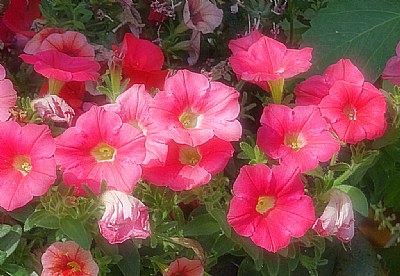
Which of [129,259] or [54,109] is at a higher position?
[54,109]

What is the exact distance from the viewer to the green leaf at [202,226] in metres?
0.69

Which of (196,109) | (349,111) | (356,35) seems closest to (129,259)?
Result: (196,109)

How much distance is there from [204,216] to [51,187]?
0.52 ft

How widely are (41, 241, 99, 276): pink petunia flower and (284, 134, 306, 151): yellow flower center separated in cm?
23

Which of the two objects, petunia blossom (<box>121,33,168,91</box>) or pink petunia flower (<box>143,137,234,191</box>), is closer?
pink petunia flower (<box>143,137,234,191</box>)

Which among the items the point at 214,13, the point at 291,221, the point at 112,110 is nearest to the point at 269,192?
the point at 291,221

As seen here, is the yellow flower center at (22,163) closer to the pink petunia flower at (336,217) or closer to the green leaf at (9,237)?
the green leaf at (9,237)

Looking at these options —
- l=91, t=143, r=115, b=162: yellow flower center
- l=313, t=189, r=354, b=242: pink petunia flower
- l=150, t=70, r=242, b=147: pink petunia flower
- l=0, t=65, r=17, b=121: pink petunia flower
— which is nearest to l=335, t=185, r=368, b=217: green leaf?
l=313, t=189, r=354, b=242: pink petunia flower

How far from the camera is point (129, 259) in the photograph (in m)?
0.67

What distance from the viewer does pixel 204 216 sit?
27.3 inches

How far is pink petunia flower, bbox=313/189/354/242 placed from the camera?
0.66m

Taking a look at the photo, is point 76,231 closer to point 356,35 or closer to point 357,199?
point 357,199

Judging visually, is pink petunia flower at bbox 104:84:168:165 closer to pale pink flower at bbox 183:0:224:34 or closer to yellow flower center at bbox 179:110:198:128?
yellow flower center at bbox 179:110:198:128

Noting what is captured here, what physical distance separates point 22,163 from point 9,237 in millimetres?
74
